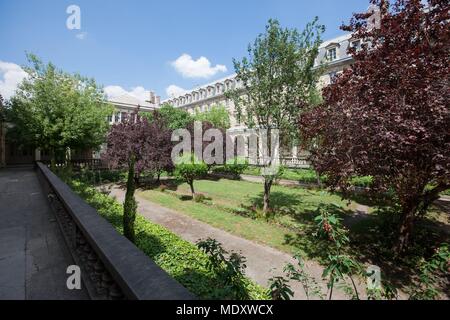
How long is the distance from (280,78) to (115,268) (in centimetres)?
1053

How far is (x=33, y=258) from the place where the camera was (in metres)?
4.71

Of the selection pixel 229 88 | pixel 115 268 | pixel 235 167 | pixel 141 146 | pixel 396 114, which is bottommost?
pixel 235 167

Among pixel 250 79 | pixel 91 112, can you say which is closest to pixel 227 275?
pixel 250 79

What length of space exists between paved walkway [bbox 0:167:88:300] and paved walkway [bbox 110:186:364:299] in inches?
138

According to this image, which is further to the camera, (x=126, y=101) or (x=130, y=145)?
(x=126, y=101)

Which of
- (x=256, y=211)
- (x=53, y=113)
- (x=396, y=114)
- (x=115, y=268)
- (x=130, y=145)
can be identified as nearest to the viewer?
(x=115, y=268)

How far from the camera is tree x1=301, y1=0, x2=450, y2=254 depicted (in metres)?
5.43

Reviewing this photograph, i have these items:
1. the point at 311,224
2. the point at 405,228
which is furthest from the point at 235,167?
the point at 405,228

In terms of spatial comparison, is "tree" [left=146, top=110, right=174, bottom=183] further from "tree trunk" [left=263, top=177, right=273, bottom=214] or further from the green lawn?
"tree trunk" [left=263, top=177, right=273, bottom=214]

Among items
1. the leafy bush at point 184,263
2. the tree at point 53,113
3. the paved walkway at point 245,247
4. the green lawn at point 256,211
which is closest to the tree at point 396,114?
the green lawn at point 256,211

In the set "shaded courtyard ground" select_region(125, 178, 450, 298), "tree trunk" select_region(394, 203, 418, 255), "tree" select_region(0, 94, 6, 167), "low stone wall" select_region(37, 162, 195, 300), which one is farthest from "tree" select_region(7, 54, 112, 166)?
"tree trunk" select_region(394, 203, 418, 255)

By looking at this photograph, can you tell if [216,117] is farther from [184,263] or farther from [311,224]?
[184,263]
